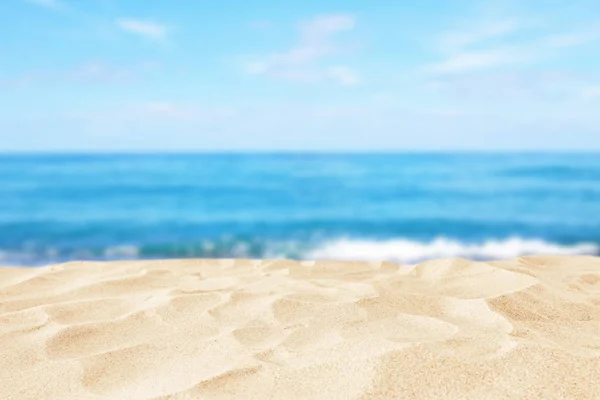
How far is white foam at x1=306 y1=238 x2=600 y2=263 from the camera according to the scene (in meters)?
8.08


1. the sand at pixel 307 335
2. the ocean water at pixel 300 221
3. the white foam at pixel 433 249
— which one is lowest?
the ocean water at pixel 300 221

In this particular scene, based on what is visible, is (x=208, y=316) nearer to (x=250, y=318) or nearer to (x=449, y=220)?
(x=250, y=318)

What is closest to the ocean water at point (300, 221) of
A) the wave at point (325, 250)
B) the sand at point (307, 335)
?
the wave at point (325, 250)

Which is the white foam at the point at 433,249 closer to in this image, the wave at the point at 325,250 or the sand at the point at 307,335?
the wave at the point at 325,250

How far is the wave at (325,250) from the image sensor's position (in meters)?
8.02

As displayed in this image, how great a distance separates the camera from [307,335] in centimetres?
192

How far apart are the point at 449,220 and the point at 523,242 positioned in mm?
2832

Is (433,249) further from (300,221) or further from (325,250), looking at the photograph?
(300,221)

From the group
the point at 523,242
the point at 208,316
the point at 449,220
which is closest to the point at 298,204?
the point at 449,220

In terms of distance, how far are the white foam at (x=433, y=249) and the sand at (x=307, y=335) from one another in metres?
5.11

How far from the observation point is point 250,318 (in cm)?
214

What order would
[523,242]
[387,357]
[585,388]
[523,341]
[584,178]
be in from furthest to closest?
[584,178]
[523,242]
[523,341]
[387,357]
[585,388]

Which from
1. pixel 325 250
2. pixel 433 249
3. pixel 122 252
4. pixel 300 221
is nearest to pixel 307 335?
pixel 325 250

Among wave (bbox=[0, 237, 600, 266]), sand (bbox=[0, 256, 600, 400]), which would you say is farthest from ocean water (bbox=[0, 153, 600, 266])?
sand (bbox=[0, 256, 600, 400])
